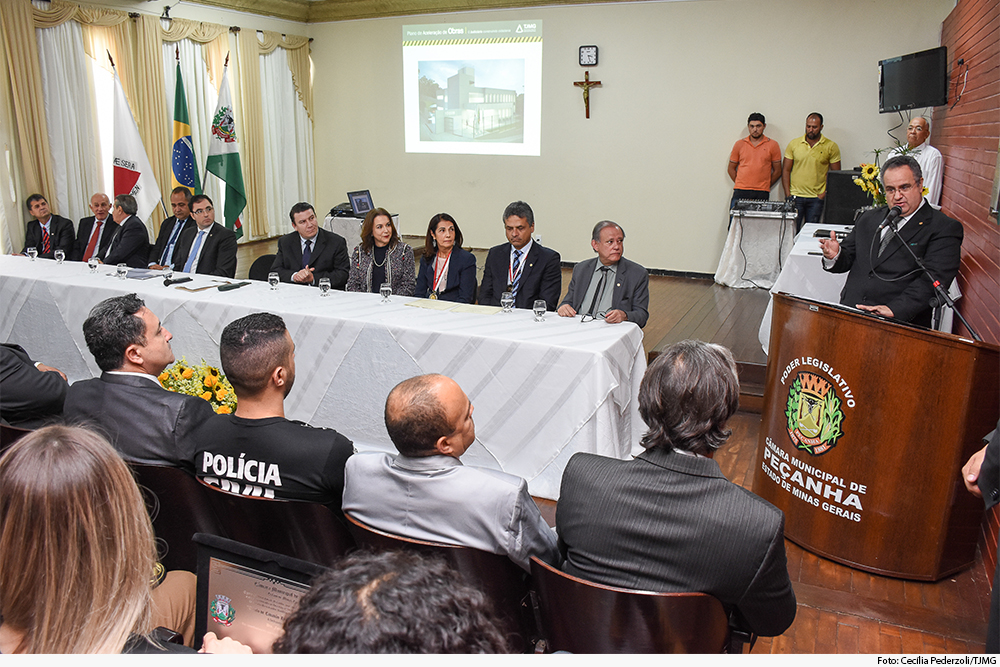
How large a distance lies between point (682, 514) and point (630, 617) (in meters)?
0.21

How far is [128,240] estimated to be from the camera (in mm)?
5391

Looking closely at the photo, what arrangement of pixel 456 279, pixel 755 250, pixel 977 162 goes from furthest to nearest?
1. pixel 755 250
2. pixel 456 279
3. pixel 977 162

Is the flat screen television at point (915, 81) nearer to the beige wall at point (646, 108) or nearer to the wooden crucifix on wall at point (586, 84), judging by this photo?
the beige wall at point (646, 108)

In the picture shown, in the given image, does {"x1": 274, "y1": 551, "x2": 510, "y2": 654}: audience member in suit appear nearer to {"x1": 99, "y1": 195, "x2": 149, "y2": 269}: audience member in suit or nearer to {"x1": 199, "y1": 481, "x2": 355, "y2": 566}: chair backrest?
{"x1": 199, "y1": 481, "x2": 355, "y2": 566}: chair backrest

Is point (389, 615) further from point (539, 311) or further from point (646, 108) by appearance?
point (646, 108)

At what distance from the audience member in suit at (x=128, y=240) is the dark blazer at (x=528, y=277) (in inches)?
112

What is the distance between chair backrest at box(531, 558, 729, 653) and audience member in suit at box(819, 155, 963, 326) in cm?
181

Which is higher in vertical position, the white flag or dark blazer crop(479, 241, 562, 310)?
the white flag

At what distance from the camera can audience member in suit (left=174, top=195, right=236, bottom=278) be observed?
4.82 metres

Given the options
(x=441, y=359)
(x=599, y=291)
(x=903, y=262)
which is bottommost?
(x=441, y=359)

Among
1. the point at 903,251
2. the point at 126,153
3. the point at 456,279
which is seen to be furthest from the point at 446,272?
the point at 126,153

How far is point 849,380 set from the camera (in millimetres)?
2426

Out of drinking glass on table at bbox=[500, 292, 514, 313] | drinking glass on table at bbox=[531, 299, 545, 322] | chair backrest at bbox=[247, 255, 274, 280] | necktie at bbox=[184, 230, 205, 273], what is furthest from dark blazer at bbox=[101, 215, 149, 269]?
drinking glass on table at bbox=[531, 299, 545, 322]

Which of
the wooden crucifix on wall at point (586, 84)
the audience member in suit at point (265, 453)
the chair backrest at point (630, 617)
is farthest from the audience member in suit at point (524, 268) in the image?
the wooden crucifix on wall at point (586, 84)
